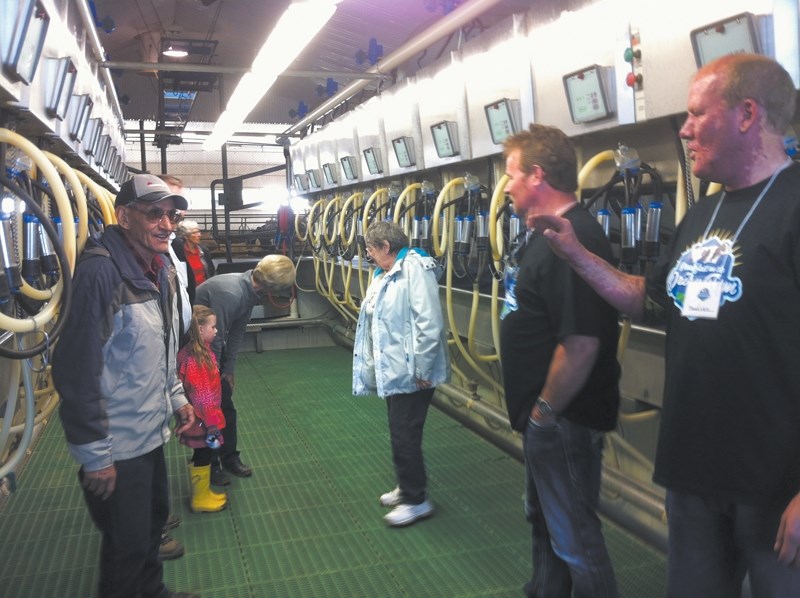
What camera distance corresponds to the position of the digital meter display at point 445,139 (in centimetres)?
421

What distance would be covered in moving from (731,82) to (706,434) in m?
0.79

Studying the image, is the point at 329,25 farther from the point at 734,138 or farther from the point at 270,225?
the point at 270,225

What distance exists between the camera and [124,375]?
211cm

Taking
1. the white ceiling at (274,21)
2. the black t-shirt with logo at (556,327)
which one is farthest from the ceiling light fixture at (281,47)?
the black t-shirt with logo at (556,327)

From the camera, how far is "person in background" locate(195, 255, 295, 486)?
3.67 m

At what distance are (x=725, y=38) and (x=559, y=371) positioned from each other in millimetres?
1251

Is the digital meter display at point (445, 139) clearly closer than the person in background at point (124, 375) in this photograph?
No

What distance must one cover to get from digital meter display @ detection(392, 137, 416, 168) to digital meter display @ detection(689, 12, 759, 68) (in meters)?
2.69

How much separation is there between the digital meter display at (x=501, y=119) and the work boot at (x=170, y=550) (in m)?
2.55

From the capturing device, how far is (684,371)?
160 cm

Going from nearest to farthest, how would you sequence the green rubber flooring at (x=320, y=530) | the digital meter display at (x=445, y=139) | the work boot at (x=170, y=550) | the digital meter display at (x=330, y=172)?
the green rubber flooring at (x=320, y=530) < the work boot at (x=170, y=550) < the digital meter display at (x=445, y=139) < the digital meter display at (x=330, y=172)

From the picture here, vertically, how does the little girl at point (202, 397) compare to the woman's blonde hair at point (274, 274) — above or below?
below

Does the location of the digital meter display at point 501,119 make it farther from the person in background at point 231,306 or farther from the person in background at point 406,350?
the person in background at point 231,306

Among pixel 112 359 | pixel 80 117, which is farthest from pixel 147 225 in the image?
pixel 80 117
